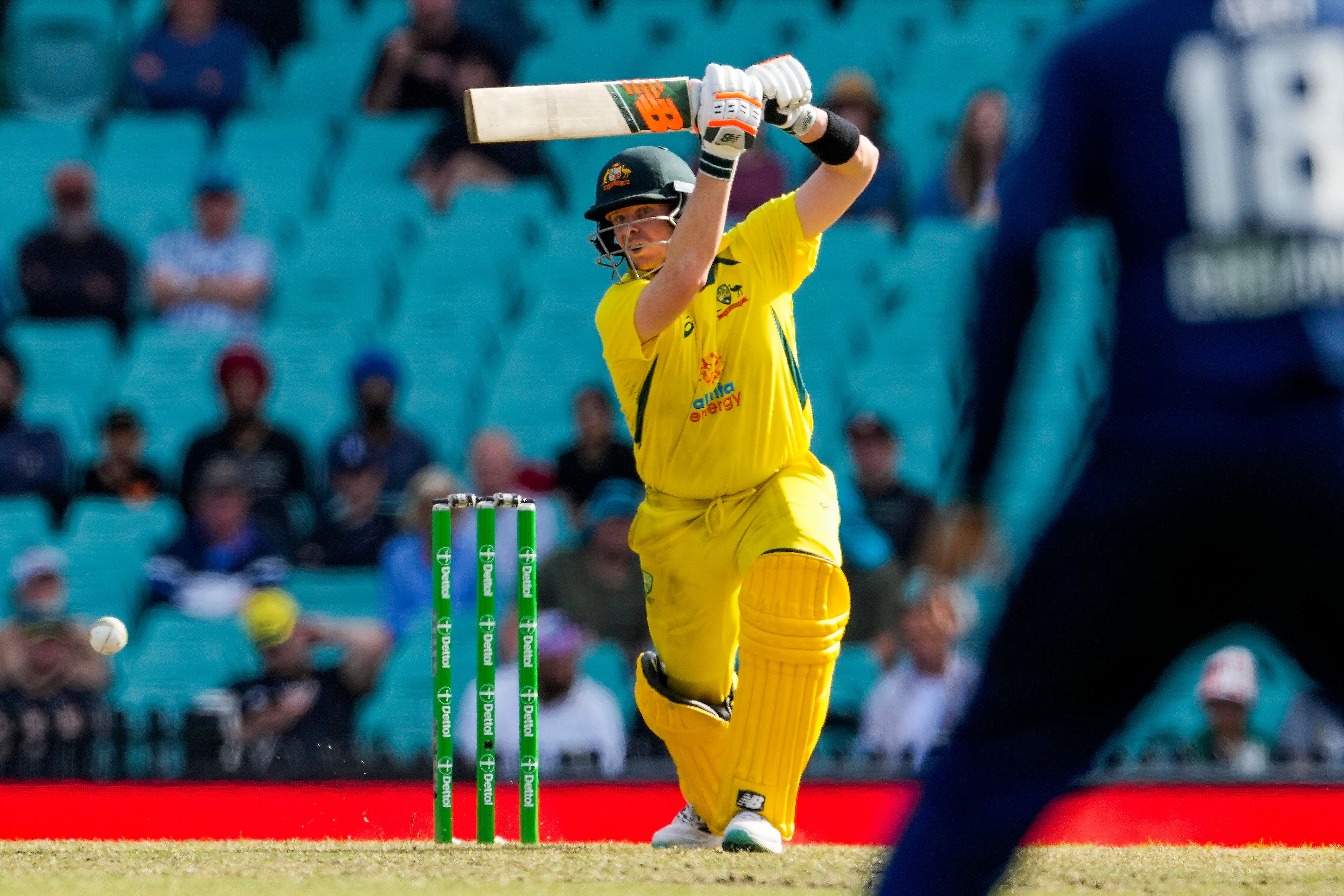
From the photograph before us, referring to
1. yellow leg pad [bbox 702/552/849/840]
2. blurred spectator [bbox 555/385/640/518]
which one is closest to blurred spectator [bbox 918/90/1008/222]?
blurred spectator [bbox 555/385/640/518]

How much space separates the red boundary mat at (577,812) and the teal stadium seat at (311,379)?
295 centimetres

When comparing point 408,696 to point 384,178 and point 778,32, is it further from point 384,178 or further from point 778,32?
point 778,32

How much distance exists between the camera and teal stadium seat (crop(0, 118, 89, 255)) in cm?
1069

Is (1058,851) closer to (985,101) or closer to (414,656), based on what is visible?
(414,656)

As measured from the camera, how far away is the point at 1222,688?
670cm

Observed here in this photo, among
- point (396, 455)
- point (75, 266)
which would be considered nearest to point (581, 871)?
point (396, 455)

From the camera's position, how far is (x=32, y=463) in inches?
349

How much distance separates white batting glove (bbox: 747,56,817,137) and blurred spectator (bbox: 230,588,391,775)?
3351 mm

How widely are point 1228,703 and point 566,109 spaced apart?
3621 mm

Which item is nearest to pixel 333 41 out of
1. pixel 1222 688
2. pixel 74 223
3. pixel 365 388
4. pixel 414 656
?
pixel 74 223

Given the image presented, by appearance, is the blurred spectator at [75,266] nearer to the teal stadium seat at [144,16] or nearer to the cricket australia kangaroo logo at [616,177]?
the teal stadium seat at [144,16]

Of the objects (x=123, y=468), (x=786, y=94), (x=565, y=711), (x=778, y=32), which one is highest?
(x=778, y=32)

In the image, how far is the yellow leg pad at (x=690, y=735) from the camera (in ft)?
15.3

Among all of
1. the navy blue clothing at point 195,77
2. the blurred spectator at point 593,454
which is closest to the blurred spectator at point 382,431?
the blurred spectator at point 593,454
